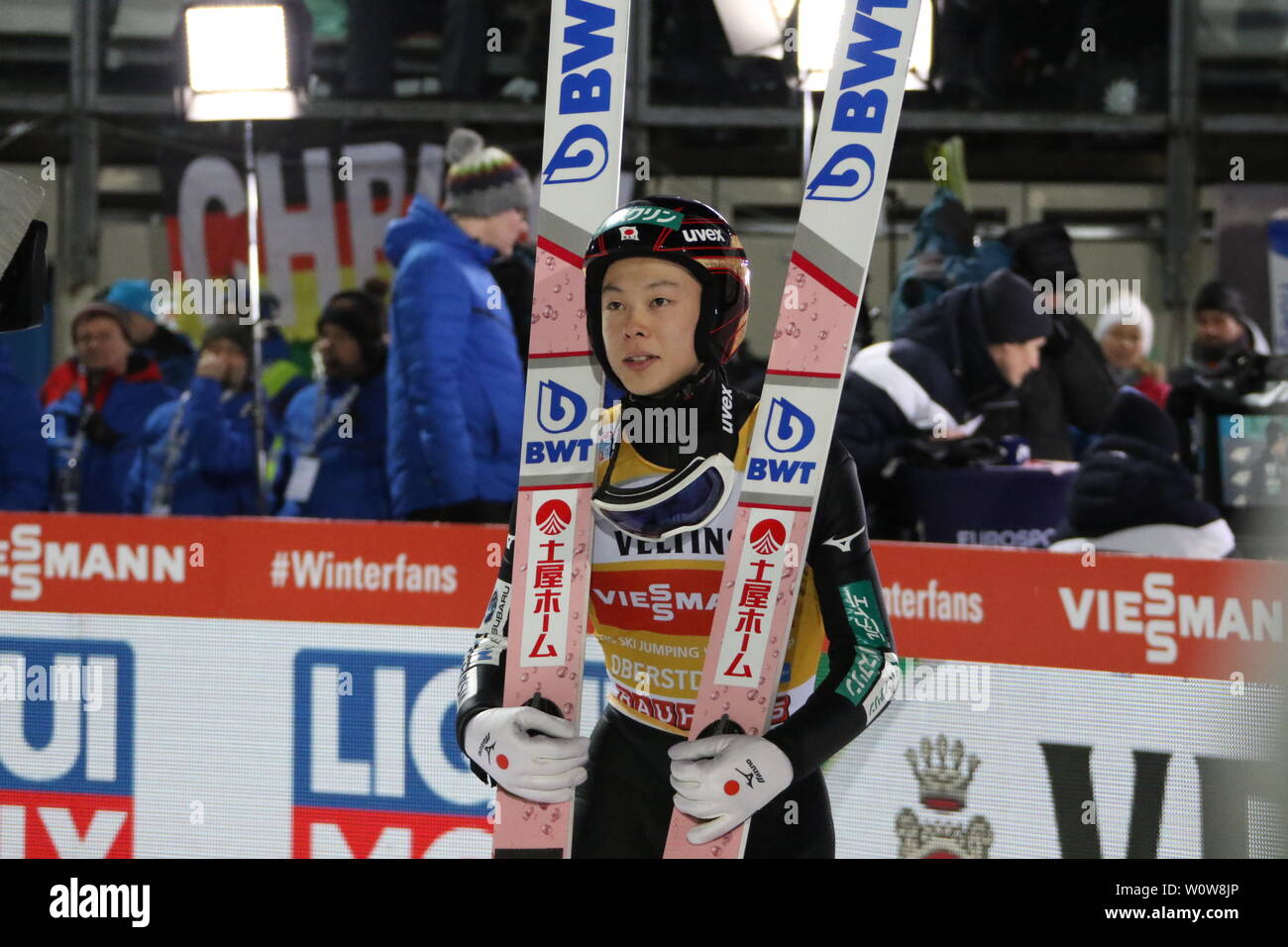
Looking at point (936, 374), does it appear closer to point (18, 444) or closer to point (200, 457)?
point (200, 457)

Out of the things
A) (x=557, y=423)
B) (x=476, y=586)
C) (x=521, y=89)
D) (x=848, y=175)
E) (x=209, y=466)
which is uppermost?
(x=521, y=89)

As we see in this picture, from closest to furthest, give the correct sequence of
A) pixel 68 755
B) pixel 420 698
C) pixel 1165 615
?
pixel 1165 615 < pixel 420 698 < pixel 68 755

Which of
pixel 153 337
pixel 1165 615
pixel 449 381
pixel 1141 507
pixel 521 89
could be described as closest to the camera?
pixel 1165 615

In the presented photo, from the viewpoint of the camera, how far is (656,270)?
8.40 ft

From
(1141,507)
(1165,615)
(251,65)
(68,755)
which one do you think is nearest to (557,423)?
(1165,615)

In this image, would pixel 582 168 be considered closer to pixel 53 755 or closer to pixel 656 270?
pixel 656 270

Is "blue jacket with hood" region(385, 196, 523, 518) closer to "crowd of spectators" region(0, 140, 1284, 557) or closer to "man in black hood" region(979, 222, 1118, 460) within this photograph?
"crowd of spectators" region(0, 140, 1284, 557)

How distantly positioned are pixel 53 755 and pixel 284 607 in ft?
2.39

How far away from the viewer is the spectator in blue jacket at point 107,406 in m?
6.73

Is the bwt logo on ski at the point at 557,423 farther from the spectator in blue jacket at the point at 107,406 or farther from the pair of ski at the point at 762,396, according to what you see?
the spectator in blue jacket at the point at 107,406

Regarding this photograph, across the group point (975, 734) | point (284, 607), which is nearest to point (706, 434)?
point (975, 734)

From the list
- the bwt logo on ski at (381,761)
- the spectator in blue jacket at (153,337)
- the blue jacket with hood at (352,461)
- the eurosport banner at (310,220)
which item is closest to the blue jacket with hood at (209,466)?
the blue jacket with hood at (352,461)

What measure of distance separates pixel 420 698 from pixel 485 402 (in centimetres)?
154

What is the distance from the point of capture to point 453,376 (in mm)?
5262
